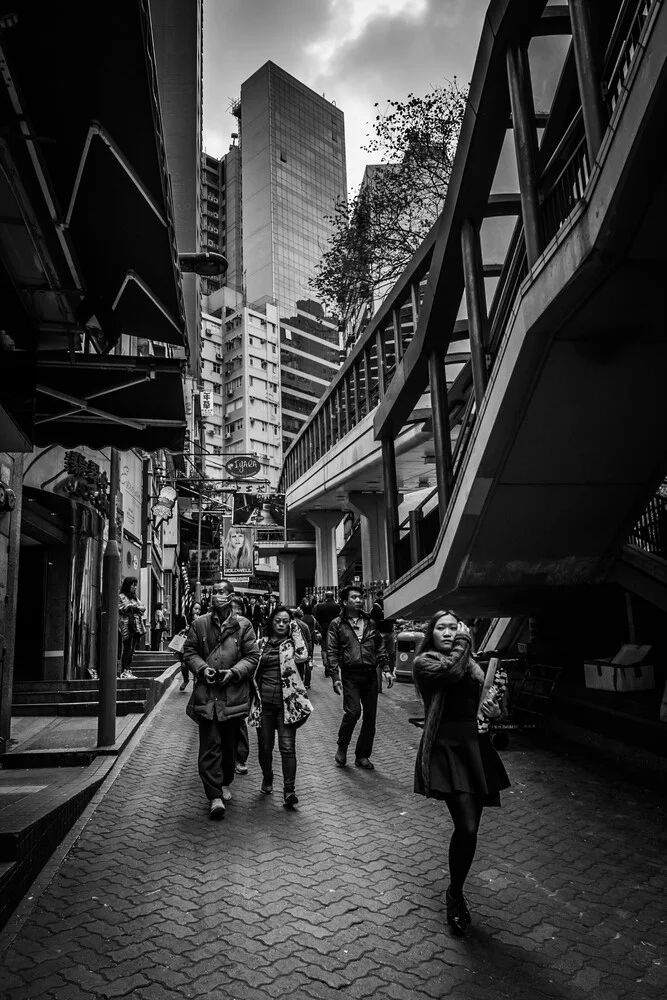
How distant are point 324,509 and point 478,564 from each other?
94.8 feet

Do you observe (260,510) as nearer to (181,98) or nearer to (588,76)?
(181,98)

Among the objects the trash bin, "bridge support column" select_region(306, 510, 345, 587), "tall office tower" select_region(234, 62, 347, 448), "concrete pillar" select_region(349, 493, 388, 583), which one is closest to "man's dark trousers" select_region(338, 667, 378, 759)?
the trash bin

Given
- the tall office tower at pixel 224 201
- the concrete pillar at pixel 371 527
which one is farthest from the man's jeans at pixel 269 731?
the tall office tower at pixel 224 201

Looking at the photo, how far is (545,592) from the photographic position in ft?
30.1

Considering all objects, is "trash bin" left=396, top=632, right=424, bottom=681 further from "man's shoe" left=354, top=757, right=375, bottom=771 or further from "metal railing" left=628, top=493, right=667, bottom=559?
"man's shoe" left=354, top=757, right=375, bottom=771

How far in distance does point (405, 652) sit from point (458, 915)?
36.9 feet

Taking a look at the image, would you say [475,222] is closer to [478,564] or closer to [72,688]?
[478,564]

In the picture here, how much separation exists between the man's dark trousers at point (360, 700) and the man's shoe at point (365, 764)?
0.04 meters

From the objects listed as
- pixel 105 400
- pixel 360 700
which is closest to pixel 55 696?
pixel 360 700

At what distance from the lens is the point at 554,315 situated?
19.1 ft

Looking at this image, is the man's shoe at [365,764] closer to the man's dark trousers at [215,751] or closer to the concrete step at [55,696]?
the man's dark trousers at [215,751]

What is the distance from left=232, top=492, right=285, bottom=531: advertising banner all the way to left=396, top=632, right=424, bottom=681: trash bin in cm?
1804

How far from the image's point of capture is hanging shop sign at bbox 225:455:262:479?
1109 inches

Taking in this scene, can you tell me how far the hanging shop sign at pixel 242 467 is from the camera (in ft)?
92.4
